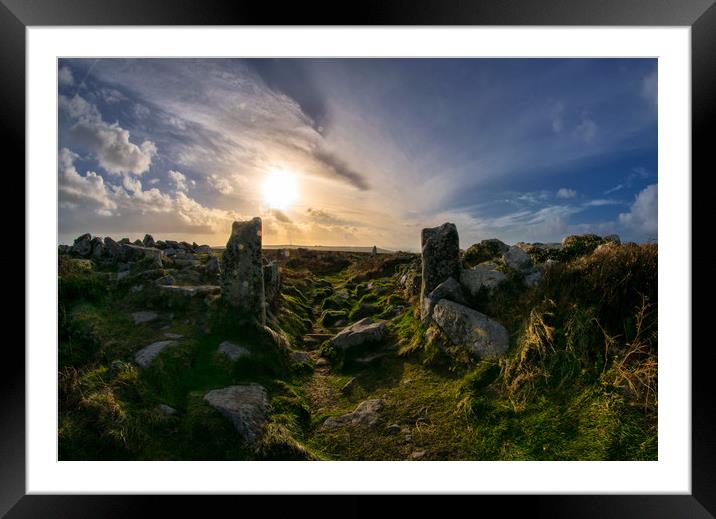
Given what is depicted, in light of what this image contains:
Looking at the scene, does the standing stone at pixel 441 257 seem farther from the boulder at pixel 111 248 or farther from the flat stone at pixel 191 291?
the boulder at pixel 111 248

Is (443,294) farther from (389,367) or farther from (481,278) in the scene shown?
(389,367)

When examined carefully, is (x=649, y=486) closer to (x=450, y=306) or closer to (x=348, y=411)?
(x=450, y=306)

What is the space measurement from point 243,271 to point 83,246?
8.75 meters

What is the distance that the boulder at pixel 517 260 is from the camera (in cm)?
550

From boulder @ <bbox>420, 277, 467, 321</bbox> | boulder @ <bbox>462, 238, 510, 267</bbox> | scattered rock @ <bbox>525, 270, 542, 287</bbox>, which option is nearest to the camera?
scattered rock @ <bbox>525, 270, 542, 287</bbox>

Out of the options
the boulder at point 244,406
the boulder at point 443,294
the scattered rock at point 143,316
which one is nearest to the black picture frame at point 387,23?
the boulder at point 244,406

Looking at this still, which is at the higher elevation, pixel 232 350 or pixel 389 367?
pixel 232 350

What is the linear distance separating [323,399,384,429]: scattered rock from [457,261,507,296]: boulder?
3055 mm

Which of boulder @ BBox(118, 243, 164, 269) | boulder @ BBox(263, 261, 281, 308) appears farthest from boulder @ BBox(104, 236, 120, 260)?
boulder @ BBox(263, 261, 281, 308)

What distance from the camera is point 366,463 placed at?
3.63 metres

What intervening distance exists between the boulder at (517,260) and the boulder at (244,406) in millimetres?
5379

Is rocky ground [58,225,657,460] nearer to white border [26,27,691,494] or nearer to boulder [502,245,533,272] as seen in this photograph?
boulder [502,245,533,272]

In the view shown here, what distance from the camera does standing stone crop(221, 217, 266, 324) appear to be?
18.5ft

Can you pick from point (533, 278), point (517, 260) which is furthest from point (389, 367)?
point (517, 260)
